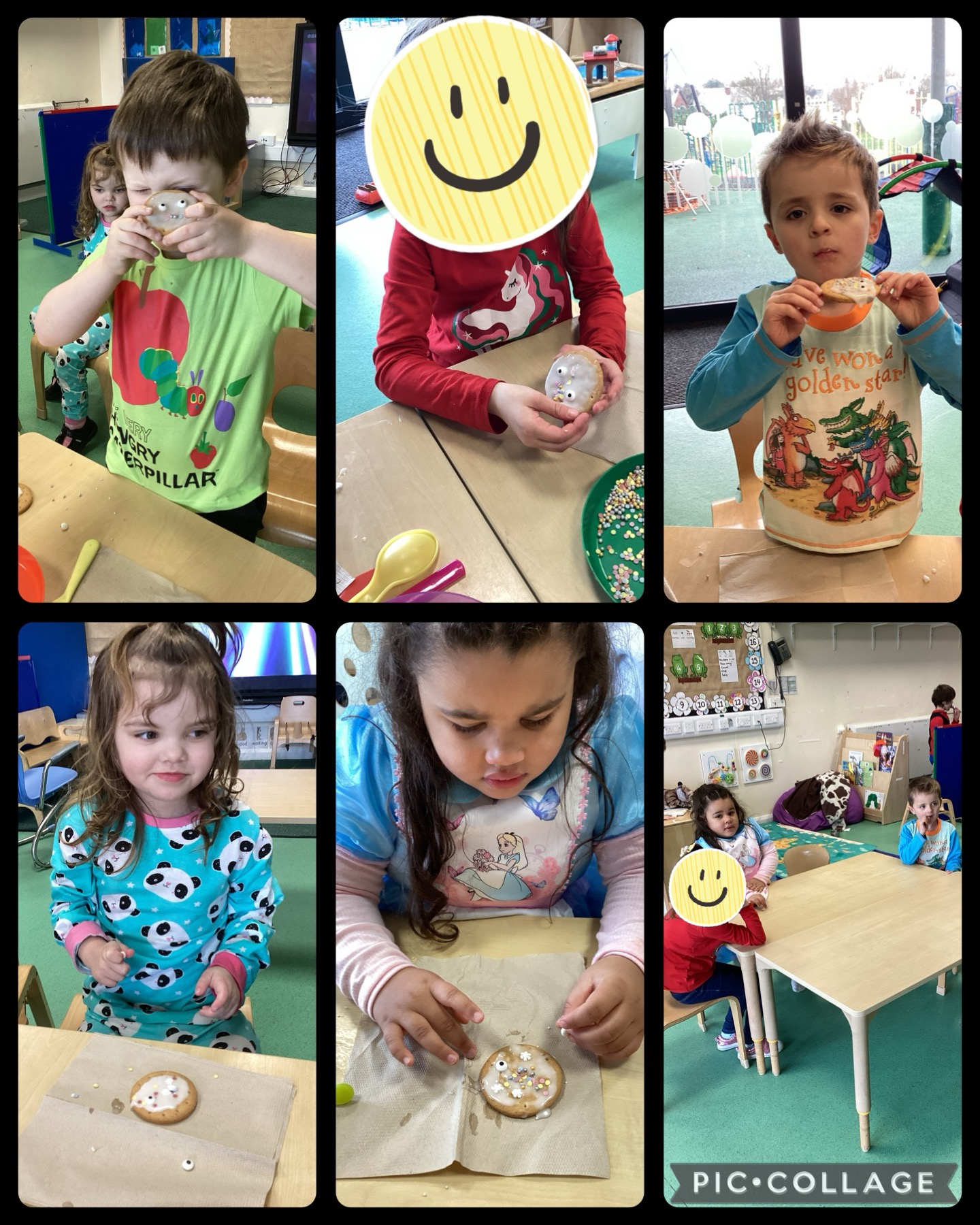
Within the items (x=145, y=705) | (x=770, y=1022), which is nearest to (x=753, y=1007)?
(x=770, y=1022)

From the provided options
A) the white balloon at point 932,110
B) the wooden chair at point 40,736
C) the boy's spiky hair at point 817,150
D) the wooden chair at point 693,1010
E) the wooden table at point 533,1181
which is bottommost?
the wooden table at point 533,1181

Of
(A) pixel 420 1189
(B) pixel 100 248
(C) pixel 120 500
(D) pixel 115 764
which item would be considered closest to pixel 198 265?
(B) pixel 100 248

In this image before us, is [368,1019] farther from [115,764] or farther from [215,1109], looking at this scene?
[115,764]

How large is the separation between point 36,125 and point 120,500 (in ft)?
1.17

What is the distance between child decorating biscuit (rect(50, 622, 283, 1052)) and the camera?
0.93 meters

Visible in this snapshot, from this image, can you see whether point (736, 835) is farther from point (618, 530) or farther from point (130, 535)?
point (130, 535)

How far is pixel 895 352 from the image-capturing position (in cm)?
96

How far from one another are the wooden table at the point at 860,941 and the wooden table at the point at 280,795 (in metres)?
0.45

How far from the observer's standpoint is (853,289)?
927mm

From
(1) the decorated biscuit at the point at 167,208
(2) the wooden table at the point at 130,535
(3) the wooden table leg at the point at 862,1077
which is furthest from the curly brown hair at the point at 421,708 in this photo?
(1) the decorated biscuit at the point at 167,208

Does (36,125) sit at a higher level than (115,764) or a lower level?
higher

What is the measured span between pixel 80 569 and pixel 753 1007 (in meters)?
0.80

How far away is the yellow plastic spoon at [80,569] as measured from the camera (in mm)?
882

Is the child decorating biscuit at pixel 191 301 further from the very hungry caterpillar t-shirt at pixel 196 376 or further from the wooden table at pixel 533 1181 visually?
the wooden table at pixel 533 1181
